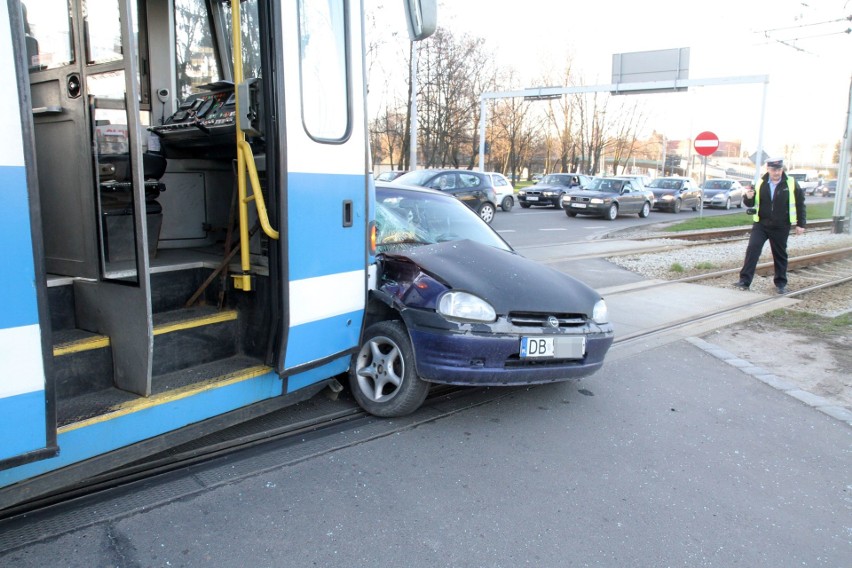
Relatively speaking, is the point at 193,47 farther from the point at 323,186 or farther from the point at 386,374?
the point at 386,374

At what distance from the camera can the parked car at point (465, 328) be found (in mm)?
3955

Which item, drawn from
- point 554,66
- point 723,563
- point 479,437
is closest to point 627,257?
point 479,437

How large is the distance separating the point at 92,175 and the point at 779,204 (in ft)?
29.7

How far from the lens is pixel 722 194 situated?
1383 inches

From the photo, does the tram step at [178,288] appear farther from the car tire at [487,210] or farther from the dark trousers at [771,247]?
the car tire at [487,210]

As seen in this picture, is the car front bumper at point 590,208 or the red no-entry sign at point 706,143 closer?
the red no-entry sign at point 706,143

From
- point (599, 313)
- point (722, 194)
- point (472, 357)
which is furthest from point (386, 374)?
point (722, 194)

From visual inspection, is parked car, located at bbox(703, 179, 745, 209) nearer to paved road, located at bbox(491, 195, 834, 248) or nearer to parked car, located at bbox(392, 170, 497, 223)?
paved road, located at bbox(491, 195, 834, 248)

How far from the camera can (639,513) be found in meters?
3.18

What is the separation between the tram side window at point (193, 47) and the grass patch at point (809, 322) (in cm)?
686

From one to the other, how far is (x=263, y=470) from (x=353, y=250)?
1389 millimetres

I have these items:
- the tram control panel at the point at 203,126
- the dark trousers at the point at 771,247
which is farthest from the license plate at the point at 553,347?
the dark trousers at the point at 771,247

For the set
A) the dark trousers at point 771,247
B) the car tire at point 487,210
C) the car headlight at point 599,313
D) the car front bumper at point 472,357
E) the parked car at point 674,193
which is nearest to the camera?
the car front bumper at point 472,357

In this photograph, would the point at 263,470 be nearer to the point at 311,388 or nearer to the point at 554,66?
the point at 311,388
